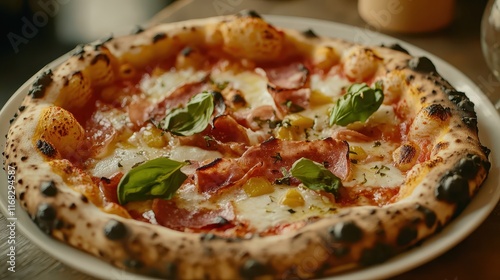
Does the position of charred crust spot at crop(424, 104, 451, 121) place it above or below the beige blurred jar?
above

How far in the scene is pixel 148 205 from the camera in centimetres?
243

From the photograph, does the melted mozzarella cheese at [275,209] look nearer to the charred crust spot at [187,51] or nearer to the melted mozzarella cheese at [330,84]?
the melted mozzarella cheese at [330,84]

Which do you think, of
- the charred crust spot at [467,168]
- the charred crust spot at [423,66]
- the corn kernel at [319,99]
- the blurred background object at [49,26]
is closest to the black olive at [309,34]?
the corn kernel at [319,99]

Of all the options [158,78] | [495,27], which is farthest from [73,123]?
[495,27]

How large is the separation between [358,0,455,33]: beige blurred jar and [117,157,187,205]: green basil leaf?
6.65 feet

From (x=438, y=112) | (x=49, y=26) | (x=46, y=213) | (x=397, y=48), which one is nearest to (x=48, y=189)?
(x=46, y=213)

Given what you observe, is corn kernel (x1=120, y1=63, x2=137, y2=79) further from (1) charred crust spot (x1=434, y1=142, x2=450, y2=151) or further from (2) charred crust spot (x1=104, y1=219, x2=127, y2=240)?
(1) charred crust spot (x1=434, y1=142, x2=450, y2=151)

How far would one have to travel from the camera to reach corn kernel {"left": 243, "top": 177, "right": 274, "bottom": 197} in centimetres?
246

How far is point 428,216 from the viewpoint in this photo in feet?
7.18

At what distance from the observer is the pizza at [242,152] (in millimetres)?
2109

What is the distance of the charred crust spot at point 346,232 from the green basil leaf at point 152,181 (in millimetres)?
560

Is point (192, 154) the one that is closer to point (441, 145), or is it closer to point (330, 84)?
point (330, 84)

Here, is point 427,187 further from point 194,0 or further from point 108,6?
point 108,6

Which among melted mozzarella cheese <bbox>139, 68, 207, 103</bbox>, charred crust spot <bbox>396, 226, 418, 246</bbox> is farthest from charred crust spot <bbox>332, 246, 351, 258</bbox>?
melted mozzarella cheese <bbox>139, 68, 207, 103</bbox>
